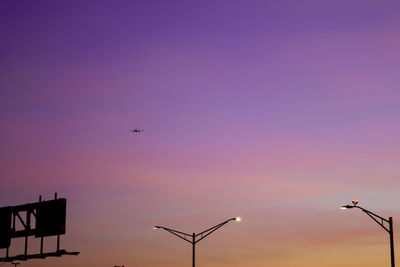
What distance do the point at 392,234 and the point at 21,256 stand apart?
75.0ft

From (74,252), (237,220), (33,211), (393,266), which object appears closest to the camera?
(393,266)

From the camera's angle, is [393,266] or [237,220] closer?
[393,266]

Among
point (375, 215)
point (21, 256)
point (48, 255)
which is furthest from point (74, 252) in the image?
point (375, 215)

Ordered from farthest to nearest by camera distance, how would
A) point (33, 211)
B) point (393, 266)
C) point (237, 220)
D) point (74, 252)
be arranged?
point (237, 220) → point (33, 211) → point (74, 252) → point (393, 266)

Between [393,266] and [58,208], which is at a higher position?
[58,208]

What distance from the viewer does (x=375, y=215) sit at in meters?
41.8

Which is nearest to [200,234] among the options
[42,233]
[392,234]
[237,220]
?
[237,220]

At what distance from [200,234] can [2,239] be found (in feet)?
45.8

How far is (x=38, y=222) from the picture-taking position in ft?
152

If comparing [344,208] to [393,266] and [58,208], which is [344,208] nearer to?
[393,266]

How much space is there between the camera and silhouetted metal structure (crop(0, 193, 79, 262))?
45.1 meters

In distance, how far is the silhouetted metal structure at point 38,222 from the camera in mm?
45062

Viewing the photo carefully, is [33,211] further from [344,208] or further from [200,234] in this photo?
[344,208]

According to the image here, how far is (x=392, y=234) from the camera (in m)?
40.7
